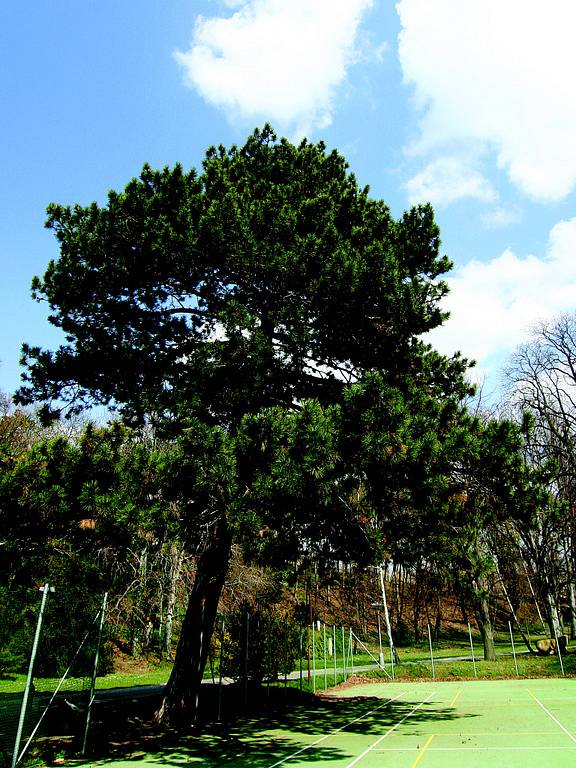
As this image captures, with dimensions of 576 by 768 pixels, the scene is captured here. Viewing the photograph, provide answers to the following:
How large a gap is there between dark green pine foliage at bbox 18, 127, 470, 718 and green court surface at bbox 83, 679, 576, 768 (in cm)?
213

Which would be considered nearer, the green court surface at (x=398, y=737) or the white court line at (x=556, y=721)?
the green court surface at (x=398, y=737)

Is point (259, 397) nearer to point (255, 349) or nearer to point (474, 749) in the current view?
point (255, 349)

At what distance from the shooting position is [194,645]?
10297 mm

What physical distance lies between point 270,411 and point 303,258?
284 centimetres

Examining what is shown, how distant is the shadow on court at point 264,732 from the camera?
7684mm

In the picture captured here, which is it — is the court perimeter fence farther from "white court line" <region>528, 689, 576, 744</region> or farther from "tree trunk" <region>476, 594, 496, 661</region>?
"white court line" <region>528, 689, 576, 744</region>

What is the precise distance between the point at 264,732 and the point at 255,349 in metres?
7.15

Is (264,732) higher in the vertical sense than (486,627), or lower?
lower

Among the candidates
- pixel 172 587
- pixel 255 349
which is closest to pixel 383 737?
pixel 255 349

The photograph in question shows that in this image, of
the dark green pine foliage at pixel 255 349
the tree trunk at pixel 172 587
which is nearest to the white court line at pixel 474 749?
the dark green pine foliage at pixel 255 349

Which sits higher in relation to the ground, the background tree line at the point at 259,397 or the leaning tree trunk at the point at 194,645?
the background tree line at the point at 259,397

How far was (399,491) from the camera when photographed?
8.35 m

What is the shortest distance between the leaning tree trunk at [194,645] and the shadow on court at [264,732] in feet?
1.25

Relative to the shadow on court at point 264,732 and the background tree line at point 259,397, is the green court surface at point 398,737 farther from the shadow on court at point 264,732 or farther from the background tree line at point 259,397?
the background tree line at point 259,397
